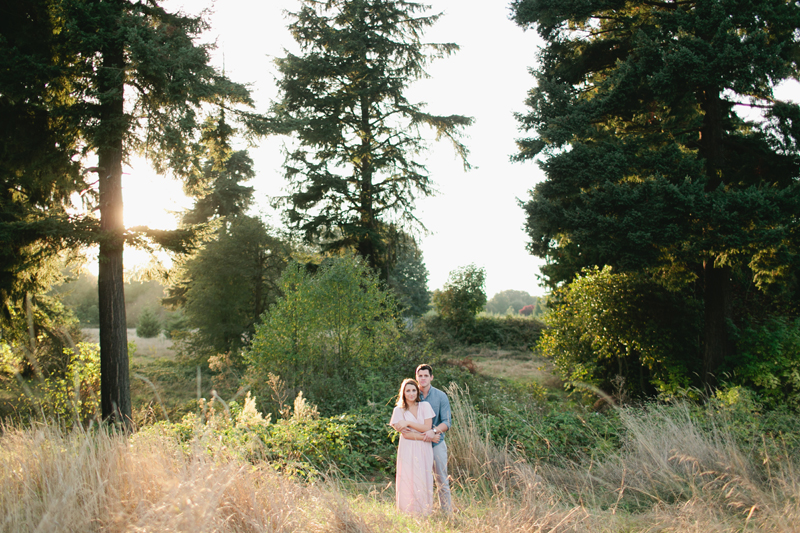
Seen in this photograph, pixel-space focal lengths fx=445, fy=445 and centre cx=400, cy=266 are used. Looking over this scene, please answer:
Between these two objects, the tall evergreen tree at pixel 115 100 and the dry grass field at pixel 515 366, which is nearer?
the tall evergreen tree at pixel 115 100

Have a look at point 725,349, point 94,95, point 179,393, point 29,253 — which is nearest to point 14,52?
point 94,95

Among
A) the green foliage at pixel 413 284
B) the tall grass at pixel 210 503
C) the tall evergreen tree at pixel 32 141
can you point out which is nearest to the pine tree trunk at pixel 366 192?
the tall evergreen tree at pixel 32 141

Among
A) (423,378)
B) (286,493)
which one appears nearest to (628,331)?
(423,378)

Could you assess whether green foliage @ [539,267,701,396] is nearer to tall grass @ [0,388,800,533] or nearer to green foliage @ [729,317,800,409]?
green foliage @ [729,317,800,409]

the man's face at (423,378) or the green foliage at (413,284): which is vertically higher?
the green foliage at (413,284)

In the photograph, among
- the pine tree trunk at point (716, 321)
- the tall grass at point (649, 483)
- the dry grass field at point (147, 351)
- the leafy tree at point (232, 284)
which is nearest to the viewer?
the tall grass at point (649, 483)

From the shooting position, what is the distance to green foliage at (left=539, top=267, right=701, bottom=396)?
10.6m

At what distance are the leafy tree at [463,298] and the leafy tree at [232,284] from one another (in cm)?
1156

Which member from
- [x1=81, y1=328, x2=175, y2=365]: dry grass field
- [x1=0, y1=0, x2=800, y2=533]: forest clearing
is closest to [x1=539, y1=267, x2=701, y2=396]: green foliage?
[x1=0, y1=0, x2=800, y2=533]: forest clearing

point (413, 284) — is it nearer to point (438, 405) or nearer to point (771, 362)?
point (771, 362)

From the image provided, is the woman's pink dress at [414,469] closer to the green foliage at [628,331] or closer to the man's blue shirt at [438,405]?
the man's blue shirt at [438,405]

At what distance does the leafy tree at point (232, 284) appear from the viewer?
20.7 m

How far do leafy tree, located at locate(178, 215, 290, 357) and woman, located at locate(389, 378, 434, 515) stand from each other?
16661mm

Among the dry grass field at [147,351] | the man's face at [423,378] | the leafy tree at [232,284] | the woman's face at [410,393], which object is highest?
the leafy tree at [232,284]
